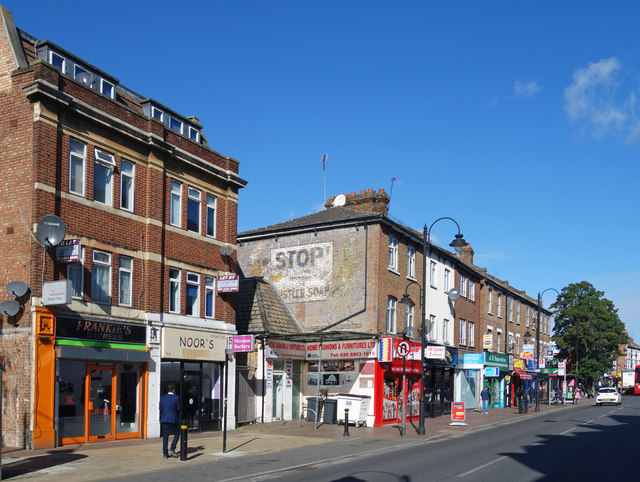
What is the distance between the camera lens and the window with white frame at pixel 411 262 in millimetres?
36375

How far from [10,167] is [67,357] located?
5.74 meters

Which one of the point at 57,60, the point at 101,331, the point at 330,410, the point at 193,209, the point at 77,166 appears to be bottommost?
the point at 330,410

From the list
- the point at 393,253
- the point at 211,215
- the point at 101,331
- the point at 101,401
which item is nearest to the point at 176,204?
the point at 211,215

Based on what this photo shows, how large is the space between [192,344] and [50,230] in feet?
24.9

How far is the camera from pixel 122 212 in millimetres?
21984

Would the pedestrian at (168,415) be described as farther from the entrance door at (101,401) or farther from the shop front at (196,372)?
the shop front at (196,372)

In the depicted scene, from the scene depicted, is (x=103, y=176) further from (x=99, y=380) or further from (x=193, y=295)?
(x=99, y=380)

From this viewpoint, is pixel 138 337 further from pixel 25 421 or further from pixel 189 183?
pixel 189 183

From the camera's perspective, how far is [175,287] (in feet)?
79.6

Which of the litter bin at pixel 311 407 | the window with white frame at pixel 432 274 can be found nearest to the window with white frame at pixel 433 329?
the window with white frame at pixel 432 274

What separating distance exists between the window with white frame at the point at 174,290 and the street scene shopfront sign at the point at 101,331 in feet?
6.32

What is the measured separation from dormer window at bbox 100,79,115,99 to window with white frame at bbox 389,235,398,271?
1597 centimetres

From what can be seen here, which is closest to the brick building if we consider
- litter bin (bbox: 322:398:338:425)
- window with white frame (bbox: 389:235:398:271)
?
litter bin (bbox: 322:398:338:425)

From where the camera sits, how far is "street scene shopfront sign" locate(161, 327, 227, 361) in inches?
909
